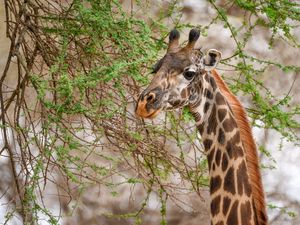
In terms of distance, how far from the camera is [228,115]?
13.0 feet

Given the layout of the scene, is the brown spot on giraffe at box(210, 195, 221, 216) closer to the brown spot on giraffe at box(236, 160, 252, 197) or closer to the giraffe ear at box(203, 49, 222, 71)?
the brown spot on giraffe at box(236, 160, 252, 197)

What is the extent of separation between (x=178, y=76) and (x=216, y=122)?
28cm

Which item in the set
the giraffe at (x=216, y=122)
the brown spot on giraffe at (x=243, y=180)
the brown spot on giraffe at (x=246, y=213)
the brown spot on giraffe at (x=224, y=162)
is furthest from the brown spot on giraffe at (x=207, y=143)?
the brown spot on giraffe at (x=246, y=213)

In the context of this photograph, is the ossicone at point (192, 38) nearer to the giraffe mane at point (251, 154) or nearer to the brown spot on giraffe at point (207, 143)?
the giraffe mane at point (251, 154)

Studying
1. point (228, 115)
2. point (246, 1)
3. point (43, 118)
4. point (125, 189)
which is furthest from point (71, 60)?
point (125, 189)

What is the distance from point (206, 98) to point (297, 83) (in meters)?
6.61

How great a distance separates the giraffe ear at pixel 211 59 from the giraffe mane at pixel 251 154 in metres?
0.07

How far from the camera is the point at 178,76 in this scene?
12.8 feet

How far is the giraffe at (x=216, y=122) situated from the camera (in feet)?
12.6

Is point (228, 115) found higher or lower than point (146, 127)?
lower

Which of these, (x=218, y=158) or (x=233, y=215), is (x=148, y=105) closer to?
(x=218, y=158)

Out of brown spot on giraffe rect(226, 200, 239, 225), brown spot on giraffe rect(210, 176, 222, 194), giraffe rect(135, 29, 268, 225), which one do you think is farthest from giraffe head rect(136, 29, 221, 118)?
brown spot on giraffe rect(226, 200, 239, 225)

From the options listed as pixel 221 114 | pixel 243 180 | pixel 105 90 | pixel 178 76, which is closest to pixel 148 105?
pixel 178 76

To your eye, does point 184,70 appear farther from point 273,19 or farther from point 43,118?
point 43,118
